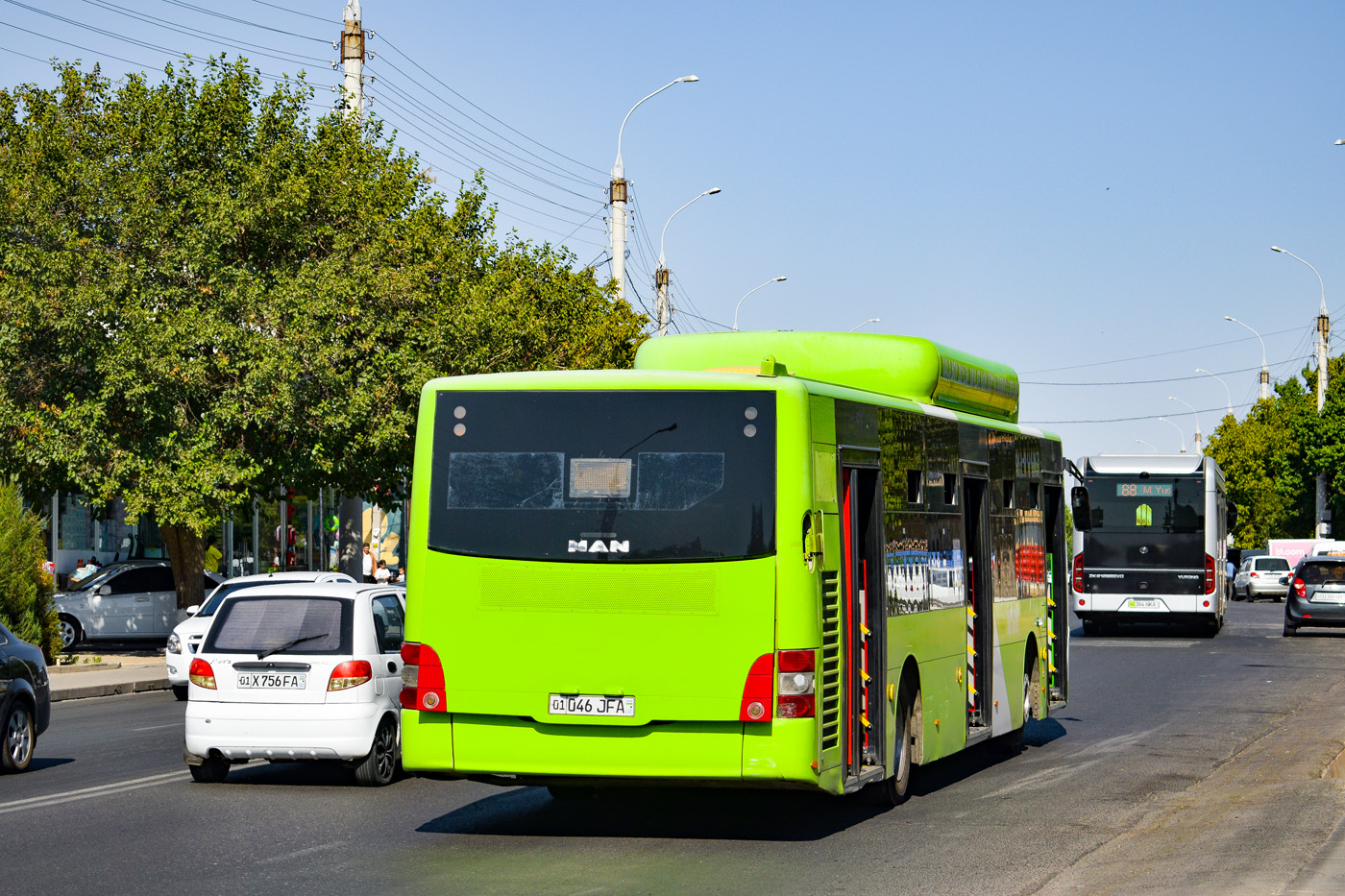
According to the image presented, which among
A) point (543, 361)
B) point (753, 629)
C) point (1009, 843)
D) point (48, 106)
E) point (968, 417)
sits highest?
point (48, 106)

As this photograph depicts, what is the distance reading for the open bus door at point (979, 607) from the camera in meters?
13.7

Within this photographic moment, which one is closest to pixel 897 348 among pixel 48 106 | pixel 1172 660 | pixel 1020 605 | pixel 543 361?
pixel 1020 605

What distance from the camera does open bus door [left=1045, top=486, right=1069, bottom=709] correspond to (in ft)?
55.7

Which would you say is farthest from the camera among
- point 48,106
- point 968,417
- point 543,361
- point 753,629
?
point 543,361

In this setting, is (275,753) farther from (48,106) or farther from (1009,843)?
(48,106)

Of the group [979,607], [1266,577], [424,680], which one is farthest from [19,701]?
[1266,577]

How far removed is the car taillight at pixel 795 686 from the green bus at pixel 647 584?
11 millimetres

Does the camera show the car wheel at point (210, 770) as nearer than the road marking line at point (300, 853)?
No

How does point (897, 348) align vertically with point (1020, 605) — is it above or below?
above

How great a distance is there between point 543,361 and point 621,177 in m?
8.13

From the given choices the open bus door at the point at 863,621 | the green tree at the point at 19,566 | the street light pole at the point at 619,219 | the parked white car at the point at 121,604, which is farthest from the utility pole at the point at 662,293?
the open bus door at the point at 863,621

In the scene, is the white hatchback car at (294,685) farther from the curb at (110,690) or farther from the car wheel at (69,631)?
the car wheel at (69,631)

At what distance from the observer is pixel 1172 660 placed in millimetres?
28047

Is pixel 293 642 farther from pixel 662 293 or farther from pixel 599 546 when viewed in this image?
pixel 662 293
